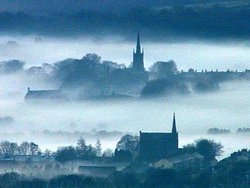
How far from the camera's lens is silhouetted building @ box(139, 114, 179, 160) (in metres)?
168

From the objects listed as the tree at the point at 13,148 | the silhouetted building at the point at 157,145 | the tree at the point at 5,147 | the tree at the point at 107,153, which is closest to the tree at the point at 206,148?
the silhouetted building at the point at 157,145

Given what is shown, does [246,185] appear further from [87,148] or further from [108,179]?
[87,148]

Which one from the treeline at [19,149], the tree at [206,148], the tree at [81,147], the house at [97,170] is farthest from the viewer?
the treeline at [19,149]

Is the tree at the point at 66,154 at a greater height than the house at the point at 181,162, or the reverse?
the tree at the point at 66,154

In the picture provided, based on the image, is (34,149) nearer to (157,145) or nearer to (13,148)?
(13,148)

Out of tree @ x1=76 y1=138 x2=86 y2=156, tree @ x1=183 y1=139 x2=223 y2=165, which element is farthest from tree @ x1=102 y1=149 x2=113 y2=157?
tree @ x1=183 y1=139 x2=223 y2=165

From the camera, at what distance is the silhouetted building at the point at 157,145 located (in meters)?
168

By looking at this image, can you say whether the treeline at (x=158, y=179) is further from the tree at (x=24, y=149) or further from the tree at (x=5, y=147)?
the tree at (x=24, y=149)

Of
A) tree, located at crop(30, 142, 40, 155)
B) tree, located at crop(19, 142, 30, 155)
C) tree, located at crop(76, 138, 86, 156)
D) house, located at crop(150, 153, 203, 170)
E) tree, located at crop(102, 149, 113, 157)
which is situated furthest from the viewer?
tree, located at crop(30, 142, 40, 155)

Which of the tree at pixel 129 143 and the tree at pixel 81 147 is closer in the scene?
the tree at pixel 129 143

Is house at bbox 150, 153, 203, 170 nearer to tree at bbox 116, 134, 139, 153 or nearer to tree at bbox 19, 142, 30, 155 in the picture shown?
tree at bbox 116, 134, 139, 153

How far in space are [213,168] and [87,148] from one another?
70.0ft

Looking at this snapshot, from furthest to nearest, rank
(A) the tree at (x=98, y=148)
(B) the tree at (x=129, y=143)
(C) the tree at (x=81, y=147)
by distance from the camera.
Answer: (A) the tree at (x=98, y=148)
(C) the tree at (x=81, y=147)
(B) the tree at (x=129, y=143)

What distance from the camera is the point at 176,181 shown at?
15062 cm
